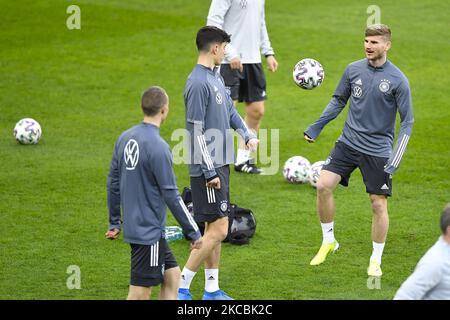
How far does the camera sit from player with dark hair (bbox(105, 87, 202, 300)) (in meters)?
8.14

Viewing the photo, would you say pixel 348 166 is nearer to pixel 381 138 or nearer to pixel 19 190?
pixel 381 138

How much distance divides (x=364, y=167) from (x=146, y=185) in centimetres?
302

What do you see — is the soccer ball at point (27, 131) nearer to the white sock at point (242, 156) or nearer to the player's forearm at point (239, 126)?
the white sock at point (242, 156)

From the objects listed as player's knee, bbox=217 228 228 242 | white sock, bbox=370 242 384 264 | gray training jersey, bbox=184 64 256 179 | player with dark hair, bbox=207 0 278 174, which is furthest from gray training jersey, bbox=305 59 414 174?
player with dark hair, bbox=207 0 278 174

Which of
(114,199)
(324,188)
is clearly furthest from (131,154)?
(324,188)

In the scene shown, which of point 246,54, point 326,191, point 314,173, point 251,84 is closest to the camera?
point 326,191

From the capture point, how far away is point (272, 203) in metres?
12.8

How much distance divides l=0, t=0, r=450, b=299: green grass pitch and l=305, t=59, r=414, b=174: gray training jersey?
1.29 m

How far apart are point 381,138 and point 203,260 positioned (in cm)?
236

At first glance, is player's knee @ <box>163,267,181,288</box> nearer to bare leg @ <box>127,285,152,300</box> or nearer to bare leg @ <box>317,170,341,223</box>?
bare leg @ <box>127,285,152,300</box>

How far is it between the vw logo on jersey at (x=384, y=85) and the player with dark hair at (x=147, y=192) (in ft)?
9.44

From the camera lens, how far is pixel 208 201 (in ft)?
30.8

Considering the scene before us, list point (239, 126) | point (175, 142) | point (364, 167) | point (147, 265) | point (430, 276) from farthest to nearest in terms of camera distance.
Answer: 1. point (175, 142)
2. point (364, 167)
3. point (239, 126)
4. point (147, 265)
5. point (430, 276)

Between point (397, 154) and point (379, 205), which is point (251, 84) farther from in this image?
point (397, 154)
